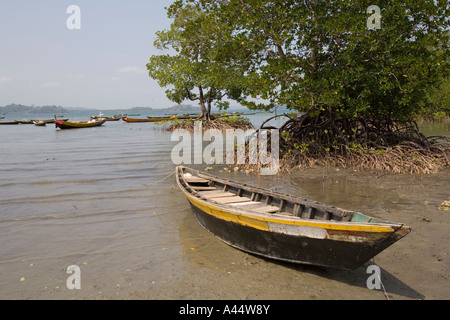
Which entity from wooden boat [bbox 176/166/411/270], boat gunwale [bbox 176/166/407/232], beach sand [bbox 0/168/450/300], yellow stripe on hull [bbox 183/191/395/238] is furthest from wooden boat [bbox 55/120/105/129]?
boat gunwale [bbox 176/166/407/232]

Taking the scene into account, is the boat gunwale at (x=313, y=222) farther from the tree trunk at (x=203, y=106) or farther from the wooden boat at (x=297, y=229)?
the tree trunk at (x=203, y=106)

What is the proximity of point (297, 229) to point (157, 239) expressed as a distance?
3.46 metres

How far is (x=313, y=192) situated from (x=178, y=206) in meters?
3.97

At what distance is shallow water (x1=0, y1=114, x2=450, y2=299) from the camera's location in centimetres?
523

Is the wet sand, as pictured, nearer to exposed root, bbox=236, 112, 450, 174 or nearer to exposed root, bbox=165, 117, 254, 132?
exposed root, bbox=236, 112, 450, 174

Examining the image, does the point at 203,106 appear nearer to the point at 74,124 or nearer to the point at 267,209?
the point at 74,124

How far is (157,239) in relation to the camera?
732cm

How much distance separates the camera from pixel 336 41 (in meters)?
12.1

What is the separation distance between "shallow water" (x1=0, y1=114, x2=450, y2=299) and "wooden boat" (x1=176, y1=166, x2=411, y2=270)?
0.40 meters

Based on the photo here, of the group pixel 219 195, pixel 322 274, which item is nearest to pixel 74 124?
pixel 219 195

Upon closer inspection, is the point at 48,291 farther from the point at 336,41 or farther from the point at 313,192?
the point at 336,41

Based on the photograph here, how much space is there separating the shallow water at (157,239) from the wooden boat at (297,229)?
1.31 feet

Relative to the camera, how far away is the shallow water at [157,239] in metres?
5.23

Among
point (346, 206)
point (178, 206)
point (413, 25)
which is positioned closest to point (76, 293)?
point (178, 206)
